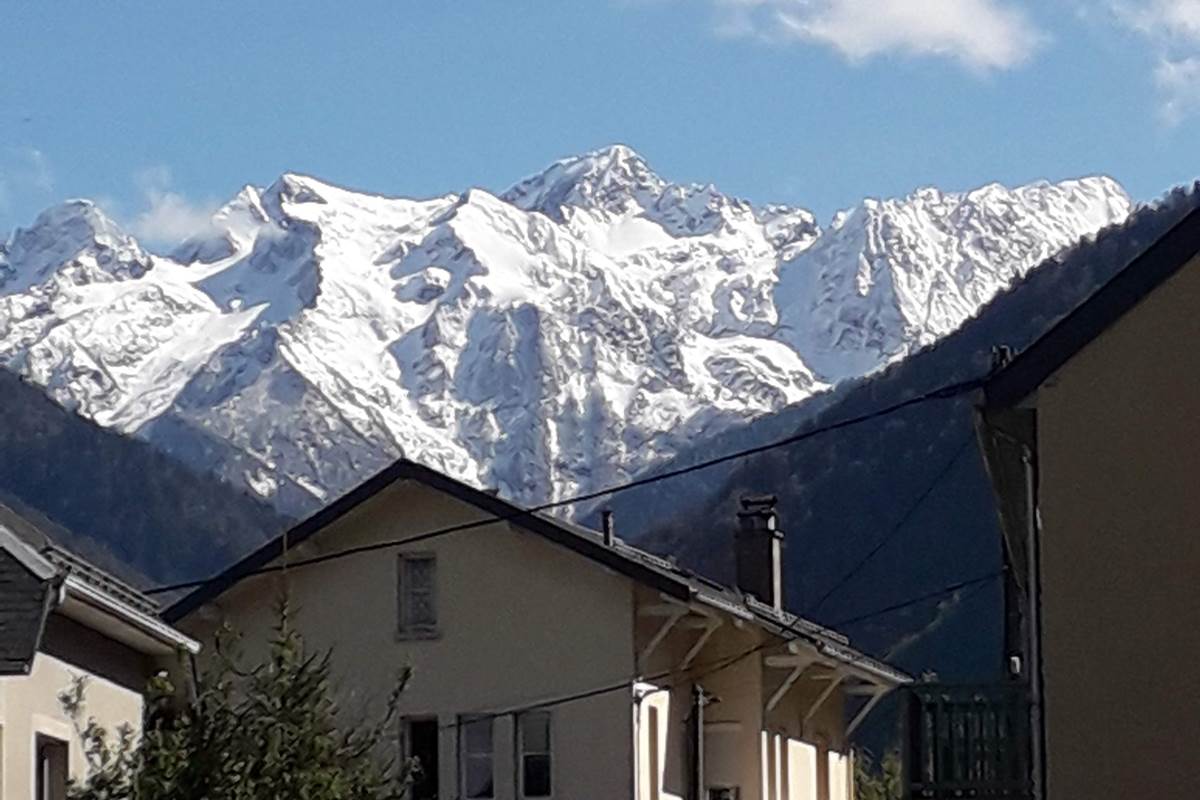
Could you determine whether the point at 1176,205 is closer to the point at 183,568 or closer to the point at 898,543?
the point at 898,543

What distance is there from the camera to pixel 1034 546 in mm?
24516

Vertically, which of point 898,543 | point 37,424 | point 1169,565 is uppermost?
point 37,424

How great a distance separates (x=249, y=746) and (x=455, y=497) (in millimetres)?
20812

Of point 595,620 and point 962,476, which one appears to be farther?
point 962,476

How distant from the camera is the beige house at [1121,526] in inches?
898

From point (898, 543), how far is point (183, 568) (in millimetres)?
61334

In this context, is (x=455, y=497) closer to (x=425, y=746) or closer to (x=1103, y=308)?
(x=425, y=746)

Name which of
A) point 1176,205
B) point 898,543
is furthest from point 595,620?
point 1176,205

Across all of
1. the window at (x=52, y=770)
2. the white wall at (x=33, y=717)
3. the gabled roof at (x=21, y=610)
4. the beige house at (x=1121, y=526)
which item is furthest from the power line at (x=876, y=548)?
the gabled roof at (x=21, y=610)

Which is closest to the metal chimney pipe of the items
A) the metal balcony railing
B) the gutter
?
the gutter

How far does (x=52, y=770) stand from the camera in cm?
2506

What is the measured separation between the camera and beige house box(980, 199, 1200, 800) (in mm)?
22797

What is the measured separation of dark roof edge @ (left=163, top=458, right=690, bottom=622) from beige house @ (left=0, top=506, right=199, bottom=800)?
12.2 metres

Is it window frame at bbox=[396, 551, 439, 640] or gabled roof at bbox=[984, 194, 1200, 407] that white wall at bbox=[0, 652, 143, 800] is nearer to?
gabled roof at bbox=[984, 194, 1200, 407]
